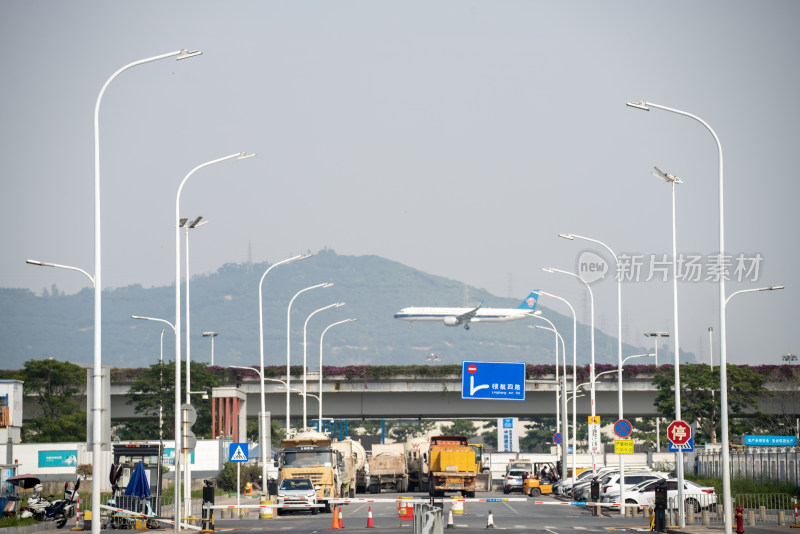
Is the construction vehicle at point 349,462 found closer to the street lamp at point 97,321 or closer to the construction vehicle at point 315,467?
the construction vehicle at point 315,467

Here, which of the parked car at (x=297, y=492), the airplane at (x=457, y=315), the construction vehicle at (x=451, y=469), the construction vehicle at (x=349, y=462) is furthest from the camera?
the airplane at (x=457, y=315)

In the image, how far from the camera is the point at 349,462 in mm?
54938

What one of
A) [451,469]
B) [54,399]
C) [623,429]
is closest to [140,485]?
[623,429]

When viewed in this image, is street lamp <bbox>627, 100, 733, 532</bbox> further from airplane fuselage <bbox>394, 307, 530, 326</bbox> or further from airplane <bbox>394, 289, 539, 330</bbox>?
airplane fuselage <bbox>394, 307, 530, 326</bbox>

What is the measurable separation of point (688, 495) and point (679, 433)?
817 centimetres

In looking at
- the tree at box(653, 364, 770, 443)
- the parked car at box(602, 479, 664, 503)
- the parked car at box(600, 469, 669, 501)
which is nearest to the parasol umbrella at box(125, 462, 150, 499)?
the parked car at box(602, 479, 664, 503)

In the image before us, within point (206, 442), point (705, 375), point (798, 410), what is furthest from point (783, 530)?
point (798, 410)

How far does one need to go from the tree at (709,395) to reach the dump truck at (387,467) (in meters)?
23.7

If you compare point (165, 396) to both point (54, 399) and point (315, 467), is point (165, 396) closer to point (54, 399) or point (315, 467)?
point (54, 399)

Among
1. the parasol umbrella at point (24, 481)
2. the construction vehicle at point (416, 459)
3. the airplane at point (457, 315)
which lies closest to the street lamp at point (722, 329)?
the parasol umbrella at point (24, 481)

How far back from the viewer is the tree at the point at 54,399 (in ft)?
265

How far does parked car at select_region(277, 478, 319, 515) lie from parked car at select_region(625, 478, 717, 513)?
42.2ft

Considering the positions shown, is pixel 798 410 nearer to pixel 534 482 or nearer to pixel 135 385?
pixel 534 482

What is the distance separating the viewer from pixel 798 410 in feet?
274
